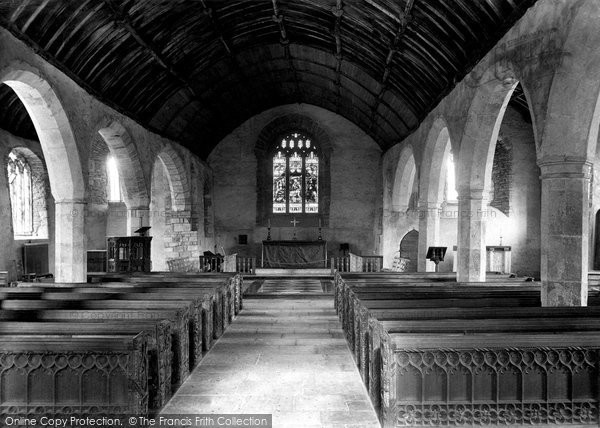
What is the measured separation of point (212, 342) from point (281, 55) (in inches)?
389

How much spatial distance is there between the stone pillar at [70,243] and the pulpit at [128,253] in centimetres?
184

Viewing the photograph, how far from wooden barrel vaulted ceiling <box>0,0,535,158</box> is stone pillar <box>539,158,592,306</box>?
220 cm

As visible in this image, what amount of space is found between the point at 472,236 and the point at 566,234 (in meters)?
3.43

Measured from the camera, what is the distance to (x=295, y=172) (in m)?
20.0

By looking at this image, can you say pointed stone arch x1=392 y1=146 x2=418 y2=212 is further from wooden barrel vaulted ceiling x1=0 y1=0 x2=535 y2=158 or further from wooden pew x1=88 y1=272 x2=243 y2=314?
wooden pew x1=88 y1=272 x2=243 y2=314

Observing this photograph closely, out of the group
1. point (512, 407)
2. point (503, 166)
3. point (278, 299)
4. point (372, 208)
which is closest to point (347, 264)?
point (372, 208)

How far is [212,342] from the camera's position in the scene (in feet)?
22.0

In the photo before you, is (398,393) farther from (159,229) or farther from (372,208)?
(372,208)

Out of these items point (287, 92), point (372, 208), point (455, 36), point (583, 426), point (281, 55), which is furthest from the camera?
point (372, 208)

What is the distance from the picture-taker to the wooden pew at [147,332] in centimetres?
408

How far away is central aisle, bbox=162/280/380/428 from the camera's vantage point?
4254 mm

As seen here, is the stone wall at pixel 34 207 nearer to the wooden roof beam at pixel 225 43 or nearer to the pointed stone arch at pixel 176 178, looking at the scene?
the pointed stone arch at pixel 176 178

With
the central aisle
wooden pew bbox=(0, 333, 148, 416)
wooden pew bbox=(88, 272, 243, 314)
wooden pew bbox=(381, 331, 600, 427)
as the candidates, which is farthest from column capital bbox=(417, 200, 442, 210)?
wooden pew bbox=(0, 333, 148, 416)

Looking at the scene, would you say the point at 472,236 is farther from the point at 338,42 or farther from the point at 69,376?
the point at 69,376
